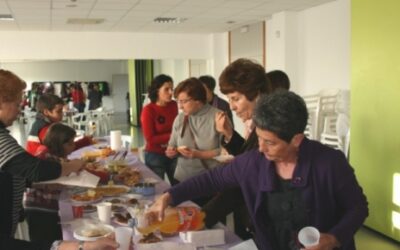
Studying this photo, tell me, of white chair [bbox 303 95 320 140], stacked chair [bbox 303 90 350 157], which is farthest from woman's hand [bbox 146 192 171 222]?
white chair [bbox 303 95 320 140]

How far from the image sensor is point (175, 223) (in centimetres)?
174

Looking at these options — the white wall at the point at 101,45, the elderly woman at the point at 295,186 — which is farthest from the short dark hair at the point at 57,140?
the white wall at the point at 101,45

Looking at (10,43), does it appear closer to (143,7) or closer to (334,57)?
(143,7)

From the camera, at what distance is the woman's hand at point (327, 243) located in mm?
1289

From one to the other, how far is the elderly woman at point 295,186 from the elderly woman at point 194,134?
1.23m

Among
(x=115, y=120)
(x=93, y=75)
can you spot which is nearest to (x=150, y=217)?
(x=115, y=120)

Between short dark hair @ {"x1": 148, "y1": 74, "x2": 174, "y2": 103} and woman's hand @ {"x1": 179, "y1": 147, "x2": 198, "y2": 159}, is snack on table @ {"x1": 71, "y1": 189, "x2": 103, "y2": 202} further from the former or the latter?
short dark hair @ {"x1": 148, "y1": 74, "x2": 174, "y2": 103}

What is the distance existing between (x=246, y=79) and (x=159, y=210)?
2.15 feet

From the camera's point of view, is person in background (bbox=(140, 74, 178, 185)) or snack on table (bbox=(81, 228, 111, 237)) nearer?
snack on table (bbox=(81, 228, 111, 237))

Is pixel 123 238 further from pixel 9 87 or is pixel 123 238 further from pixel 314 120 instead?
pixel 314 120

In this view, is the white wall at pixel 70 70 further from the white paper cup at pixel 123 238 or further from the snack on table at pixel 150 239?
the white paper cup at pixel 123 238

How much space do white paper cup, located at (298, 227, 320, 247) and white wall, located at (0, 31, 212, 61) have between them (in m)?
7.75

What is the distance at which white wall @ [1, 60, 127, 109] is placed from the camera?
1622 centimetres

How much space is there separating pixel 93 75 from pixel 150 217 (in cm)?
1611
